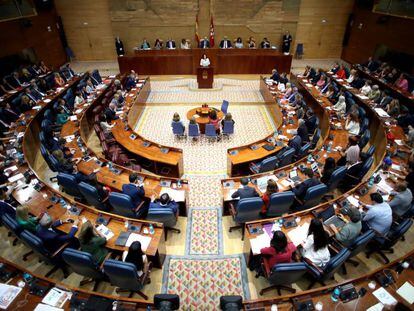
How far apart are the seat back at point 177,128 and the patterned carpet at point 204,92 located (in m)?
4.25

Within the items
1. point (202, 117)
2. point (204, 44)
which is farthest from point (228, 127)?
point (204, 44)

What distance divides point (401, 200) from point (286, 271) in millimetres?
3425

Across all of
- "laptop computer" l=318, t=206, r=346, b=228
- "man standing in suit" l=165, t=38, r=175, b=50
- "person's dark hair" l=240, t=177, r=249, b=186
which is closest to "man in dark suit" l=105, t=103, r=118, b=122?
"person's dark hair" l=240, t=177, r=249, b=186

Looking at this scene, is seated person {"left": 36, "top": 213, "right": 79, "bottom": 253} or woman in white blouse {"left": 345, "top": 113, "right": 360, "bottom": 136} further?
woman in white blouse {"left": 345, "top": 113, "right": 360, "bottom": 136}

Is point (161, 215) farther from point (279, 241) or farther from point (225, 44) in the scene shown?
point (225, 44)

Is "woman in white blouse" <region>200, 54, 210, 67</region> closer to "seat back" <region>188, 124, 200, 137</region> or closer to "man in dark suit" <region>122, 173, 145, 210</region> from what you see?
"seat back" <region>188, 124, 200, 137</region>

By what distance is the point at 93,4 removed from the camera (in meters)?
19.4

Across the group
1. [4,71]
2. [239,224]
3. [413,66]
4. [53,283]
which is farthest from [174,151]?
[413,66]

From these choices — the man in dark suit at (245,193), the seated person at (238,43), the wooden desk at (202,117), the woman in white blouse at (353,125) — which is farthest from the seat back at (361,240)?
the seated person at (238,43)

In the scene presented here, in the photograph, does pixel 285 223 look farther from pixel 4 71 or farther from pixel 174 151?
pixel 4 71

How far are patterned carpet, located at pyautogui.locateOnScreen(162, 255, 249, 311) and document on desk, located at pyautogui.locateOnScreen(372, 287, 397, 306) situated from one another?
2390 mm

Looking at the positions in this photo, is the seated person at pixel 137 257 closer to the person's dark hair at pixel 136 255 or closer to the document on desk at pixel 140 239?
the person's dark hair at pixel 136 255

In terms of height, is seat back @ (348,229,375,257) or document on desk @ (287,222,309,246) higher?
document on desk @ (287,222,309,246)

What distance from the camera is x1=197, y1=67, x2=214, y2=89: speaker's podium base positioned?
15.8 metres
